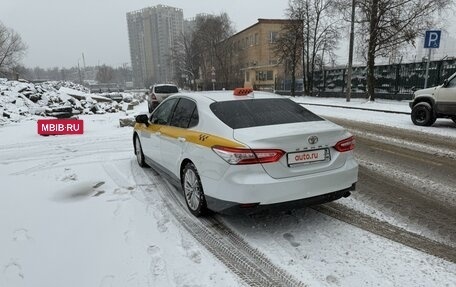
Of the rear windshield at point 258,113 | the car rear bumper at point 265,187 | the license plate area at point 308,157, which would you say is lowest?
the car rear bumper at point 265,187

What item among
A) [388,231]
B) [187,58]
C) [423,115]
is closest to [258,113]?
[388,231]

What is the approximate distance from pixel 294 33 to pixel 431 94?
20.6 meters

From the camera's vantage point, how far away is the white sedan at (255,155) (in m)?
3.54

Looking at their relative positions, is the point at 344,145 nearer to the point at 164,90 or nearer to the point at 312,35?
the point at 164,90

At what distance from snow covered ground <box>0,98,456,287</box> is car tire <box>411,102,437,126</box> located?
8802 mm

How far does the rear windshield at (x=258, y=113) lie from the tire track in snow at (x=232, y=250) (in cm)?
121

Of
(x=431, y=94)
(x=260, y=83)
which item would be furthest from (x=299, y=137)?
(x=260, y=83)

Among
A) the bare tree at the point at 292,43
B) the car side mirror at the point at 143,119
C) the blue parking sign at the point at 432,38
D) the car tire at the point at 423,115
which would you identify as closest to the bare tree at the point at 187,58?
the bare tree at the point at 292,43

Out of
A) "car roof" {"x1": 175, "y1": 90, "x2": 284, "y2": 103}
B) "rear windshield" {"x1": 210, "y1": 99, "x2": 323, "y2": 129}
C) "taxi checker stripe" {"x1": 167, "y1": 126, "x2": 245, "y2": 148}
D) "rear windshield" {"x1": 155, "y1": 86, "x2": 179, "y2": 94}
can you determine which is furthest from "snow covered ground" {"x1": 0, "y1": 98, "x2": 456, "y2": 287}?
"rear windshield" {"x1": 155, "y1": 86, "x2": 179, "y2": 94}

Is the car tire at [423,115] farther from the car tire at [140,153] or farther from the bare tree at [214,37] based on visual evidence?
the bare tree at [214,37]

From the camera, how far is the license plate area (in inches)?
143

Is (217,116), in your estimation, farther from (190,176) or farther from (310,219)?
(310,219)

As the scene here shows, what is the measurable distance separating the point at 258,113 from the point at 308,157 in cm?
91

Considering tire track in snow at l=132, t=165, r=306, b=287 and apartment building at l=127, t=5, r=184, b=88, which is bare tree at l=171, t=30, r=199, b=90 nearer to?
apartment building at l=127, t=5, r=184, b=88
